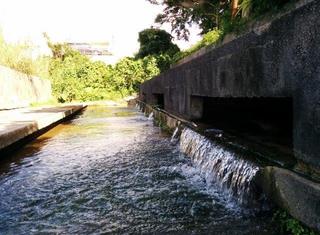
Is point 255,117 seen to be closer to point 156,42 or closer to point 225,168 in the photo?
point 225,168

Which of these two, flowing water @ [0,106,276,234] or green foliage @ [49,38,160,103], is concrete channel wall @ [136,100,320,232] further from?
green foliage @ [49,38,160,103]

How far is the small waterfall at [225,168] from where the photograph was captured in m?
3.26

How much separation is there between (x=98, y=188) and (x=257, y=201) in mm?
1943

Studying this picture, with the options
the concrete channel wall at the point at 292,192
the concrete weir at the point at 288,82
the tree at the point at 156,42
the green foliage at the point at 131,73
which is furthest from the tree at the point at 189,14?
the concrete channel wall at the point at 292,192

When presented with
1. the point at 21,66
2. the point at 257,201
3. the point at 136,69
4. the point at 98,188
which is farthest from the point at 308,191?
the point at 136,69

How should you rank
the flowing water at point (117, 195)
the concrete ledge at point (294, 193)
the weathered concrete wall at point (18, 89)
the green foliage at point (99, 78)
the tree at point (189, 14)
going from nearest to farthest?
the concrete ledge at point (294, 193), the flowing water at point (117, 195), the tree at point (189, 14), the weathered concrete wall at point (18, 89), the green foliage at point (99, 78)

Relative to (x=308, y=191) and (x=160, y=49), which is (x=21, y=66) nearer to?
(x=160, y=49)

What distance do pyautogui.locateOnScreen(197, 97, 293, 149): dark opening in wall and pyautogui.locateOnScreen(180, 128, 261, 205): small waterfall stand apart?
24.4 inches

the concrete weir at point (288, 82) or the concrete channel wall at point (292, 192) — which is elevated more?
the concrete weir at point (288, 82)

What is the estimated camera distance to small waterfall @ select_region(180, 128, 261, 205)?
3.26 m

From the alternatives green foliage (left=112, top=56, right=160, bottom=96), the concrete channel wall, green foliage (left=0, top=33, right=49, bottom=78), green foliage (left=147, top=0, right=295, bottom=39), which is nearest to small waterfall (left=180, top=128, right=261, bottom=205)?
the concrete channel wall

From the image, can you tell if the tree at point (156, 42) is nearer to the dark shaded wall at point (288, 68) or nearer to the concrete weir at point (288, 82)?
the concrete weir at point (288, 82)

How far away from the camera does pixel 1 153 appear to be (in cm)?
615

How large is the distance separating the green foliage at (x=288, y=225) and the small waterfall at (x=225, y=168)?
33 cm
